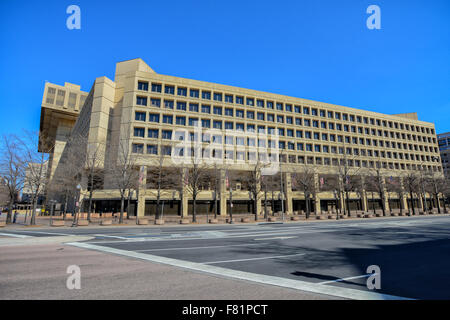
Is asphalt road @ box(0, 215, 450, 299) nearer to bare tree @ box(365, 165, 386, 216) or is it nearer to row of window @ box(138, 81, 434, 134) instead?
row of window @ box(138, 81, 434, 134)

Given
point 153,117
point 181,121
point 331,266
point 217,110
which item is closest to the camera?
point 331,266

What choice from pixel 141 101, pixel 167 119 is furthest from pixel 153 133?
pixel 141 101

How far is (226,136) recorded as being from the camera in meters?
48.9

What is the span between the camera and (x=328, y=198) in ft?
181

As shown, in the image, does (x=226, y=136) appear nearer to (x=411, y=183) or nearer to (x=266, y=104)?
(x=266, y=104)

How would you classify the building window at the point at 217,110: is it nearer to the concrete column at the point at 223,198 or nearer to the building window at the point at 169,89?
the building window at the point at 169,89

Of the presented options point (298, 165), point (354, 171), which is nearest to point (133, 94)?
point (298, 165)

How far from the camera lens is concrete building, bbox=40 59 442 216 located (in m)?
43.4

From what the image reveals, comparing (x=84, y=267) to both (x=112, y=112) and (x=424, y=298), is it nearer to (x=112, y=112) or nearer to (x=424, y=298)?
(x=424, y=298)

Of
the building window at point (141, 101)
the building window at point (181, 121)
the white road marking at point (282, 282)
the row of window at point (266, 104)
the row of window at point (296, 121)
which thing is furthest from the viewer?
the row of window at point (296, 121)

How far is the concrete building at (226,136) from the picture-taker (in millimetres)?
43375

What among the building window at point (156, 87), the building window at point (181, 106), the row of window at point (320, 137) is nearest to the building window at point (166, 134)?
the row of window at point (320, 137)
